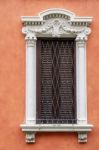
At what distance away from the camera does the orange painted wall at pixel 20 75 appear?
13.8 meters

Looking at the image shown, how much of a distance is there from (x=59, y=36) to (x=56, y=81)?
117 cm

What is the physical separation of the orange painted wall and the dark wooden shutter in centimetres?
45

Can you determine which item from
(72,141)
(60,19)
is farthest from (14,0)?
(72,141)

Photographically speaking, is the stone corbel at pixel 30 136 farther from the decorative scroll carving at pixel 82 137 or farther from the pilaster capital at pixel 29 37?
the pilaster capital at pixel 29 37

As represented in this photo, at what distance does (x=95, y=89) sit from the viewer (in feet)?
46.3

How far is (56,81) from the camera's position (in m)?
14.3

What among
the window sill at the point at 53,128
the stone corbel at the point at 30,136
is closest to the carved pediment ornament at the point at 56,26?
the window sill at the point at 53,128

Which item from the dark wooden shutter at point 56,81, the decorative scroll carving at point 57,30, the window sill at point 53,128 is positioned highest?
the decorative scroll carving at point 57,30

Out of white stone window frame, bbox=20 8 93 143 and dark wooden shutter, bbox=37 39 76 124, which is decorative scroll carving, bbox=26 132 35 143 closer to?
white stone window frame, bbox=20 8 93 143

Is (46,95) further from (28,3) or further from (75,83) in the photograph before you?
(28,3)

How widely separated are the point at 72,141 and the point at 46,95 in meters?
1.37

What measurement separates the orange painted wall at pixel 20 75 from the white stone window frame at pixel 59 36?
0.14 metres

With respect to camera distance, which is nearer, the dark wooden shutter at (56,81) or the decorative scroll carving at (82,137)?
the decorative scroll carving at (82,137)

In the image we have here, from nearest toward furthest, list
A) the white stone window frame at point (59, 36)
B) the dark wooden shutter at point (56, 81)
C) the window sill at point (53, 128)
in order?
the window sill at point (53, 128) → the white stone window frame at point (59, 36) → the dark wooden shutter at point (56, 81)
